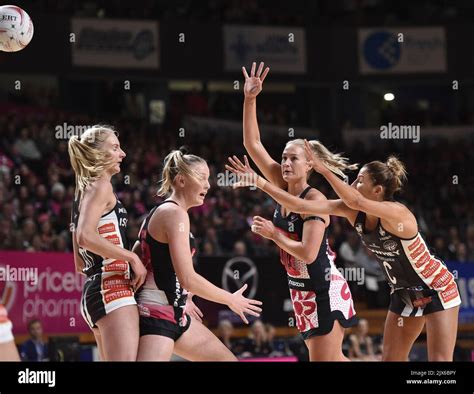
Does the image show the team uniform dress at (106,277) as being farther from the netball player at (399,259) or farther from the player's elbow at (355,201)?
the player's elbow at (355,201)

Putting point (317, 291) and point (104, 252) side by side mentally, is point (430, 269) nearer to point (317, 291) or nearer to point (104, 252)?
A: point (317, 291)

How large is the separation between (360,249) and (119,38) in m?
8.12

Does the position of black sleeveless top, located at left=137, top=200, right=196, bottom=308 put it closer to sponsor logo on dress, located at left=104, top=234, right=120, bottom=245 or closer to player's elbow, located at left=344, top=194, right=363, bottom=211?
sponsor logo on dress, located at left=104, top=234, right=120, bottom=245

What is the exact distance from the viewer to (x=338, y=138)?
72.3 feet

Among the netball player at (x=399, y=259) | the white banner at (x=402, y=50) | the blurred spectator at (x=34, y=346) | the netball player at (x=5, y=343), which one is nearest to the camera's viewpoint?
the netball player at (x=5, y=343)

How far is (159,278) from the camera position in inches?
227

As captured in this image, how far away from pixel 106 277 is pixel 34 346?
5.41 m

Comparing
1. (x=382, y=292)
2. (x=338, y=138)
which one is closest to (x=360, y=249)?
(x=382, y=292)

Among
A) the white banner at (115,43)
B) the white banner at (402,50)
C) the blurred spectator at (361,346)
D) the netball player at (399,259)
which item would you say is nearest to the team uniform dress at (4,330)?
the netball player at (399,259)

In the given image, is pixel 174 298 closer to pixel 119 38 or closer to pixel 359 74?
pixel 119 38

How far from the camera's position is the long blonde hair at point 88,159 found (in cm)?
589

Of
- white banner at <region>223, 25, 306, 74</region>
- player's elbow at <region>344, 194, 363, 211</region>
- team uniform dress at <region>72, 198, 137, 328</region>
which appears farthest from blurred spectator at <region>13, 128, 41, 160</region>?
player's elbow at <region>344, 194, 363, 211</region>

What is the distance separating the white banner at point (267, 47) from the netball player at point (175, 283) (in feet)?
50.9

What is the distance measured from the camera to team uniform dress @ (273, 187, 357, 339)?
652 centimetres
